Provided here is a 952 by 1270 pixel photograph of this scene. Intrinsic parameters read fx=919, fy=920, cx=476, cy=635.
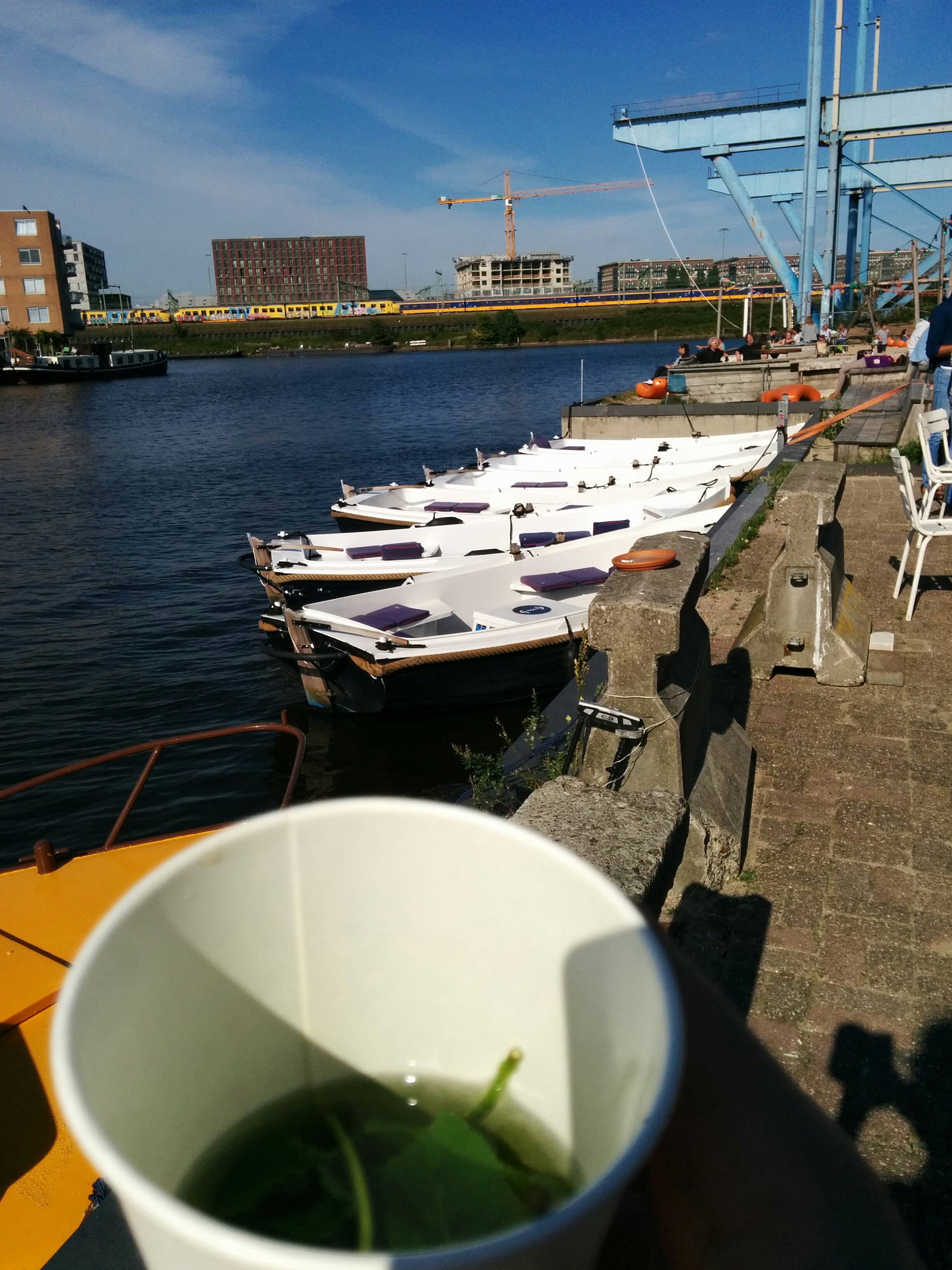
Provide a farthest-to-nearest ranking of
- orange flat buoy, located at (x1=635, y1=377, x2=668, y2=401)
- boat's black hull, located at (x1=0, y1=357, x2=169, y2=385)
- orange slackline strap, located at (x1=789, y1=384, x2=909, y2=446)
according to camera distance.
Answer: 1. boat's black hull, located at (x1=0, y1=357, x2=169, y2=385)
2. orange flat buoy, located at (x1=635, y1=377, x2=668, y2=401)
3. orange slackline strap, located at (x1=789, y1=384, x2=909, y2=446)

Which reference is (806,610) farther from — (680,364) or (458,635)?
(680,364)

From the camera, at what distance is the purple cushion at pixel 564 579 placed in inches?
451

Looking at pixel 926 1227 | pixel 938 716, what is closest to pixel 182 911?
pixel 926 1227

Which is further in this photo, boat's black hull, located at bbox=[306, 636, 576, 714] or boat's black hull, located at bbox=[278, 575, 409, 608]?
boat's black hull, located at bbox=[278, 575, 409, 608]

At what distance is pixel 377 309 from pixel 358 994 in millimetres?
162872

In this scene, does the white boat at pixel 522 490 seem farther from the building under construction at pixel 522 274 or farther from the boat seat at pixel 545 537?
the building under construction at pixel 522 274

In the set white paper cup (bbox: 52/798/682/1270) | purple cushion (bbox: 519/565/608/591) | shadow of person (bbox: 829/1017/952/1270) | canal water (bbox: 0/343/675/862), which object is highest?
white paper cup (bbox: 52/798/682/1270)

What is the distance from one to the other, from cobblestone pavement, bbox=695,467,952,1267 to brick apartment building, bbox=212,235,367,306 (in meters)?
204

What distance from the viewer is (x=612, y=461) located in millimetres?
19328

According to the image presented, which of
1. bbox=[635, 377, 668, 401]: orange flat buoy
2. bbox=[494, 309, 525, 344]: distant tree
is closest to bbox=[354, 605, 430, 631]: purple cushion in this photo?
bbox=[635, 377, 668, 401]: orange flat buoy

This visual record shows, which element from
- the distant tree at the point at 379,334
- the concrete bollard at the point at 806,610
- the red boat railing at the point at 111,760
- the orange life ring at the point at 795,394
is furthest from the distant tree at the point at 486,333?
the red boat railing at the point at 111,760

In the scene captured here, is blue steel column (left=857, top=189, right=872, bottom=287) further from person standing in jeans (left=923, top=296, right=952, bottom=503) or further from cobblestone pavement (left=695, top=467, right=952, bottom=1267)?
cobblestone pavement (left=695, top=467, right=952, bottom=1267)

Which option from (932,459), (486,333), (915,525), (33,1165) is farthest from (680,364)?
(486,333)

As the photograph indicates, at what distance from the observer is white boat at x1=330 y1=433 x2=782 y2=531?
15.8m
